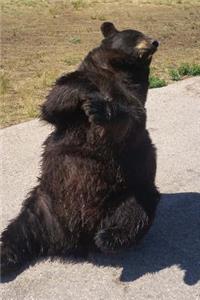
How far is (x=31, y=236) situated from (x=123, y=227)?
2.18 ft

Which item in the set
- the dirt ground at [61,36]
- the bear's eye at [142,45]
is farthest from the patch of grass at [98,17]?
the bear's eye at [142,45]

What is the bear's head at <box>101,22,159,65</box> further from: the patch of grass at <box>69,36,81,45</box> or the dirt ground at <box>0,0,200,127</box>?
the patch of grass at <box>69,36,81,45</box>

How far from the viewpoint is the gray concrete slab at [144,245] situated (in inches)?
157

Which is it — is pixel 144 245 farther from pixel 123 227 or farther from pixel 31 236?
pixel 31 236

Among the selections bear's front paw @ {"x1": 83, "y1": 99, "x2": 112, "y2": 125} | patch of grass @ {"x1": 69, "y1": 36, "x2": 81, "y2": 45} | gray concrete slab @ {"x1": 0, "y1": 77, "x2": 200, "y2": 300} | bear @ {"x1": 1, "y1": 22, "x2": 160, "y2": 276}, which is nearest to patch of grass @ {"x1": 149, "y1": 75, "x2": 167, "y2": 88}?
gray concrete slab @ {"x1": 0, "y1": 77, "x2": 200, "y2": 300}

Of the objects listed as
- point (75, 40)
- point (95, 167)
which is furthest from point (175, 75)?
point (95, 167)

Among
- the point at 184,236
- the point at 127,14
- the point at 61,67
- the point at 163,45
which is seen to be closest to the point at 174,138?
the point at 184,236

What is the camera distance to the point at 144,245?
4.57 meters

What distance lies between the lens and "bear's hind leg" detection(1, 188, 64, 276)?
4121 millimetres

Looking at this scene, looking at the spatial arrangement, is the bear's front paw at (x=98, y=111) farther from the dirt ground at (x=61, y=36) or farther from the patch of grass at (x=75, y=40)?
the patch of grass at (x=75, y=40)

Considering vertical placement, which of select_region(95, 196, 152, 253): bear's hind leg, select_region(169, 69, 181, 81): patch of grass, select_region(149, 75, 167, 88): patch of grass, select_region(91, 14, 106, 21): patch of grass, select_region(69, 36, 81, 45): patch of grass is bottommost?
select_region(91, 14, 106, 21): patch of grass

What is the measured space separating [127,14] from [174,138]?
14835 mm

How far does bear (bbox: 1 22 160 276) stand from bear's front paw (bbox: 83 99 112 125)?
81 mm

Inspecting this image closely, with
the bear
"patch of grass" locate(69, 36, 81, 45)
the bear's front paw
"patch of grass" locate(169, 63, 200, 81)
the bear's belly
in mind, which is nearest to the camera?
the bear's front paw
